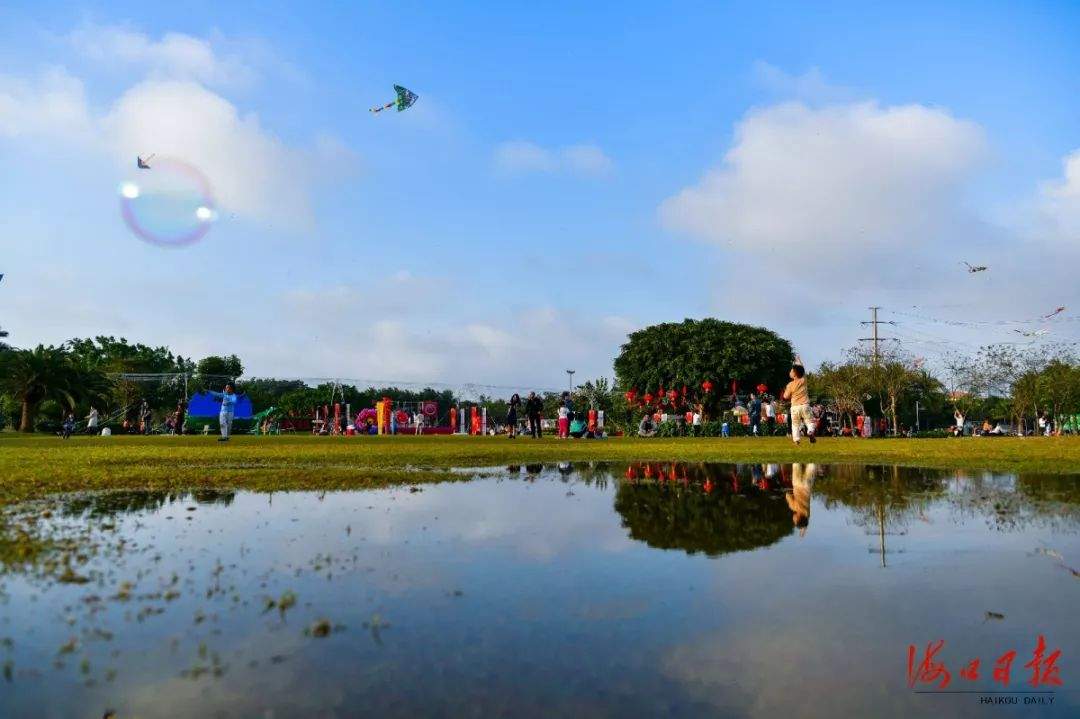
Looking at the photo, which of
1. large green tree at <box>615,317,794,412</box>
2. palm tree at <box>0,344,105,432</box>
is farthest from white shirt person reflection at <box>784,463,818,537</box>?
palm tree at <box>0,344,105,432</box>

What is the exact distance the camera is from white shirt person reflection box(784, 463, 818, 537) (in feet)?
26.8

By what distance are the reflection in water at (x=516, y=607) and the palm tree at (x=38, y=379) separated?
170 ft

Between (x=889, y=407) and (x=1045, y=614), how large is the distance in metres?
79.6

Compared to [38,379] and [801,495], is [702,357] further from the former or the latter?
[801,495]

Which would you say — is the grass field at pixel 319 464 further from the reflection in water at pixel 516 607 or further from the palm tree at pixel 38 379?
the palm tree at pixel 38 379

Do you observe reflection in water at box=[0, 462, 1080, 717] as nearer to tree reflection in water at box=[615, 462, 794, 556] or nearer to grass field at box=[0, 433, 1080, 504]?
tree reflection in water at box=[615, 462, 794, 556]

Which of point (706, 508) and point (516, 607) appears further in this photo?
point (706, 508)

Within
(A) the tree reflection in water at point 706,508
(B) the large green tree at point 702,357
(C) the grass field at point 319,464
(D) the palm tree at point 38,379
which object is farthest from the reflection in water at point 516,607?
(B) the large green tree at point 702,357

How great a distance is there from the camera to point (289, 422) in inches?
2424

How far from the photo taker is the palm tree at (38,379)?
52.8 meters

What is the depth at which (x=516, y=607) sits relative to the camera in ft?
15.7

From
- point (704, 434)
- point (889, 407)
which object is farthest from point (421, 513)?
point (889, 407)

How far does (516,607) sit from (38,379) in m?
→ 58.8

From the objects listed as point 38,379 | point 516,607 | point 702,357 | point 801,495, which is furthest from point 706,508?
point 38,379
